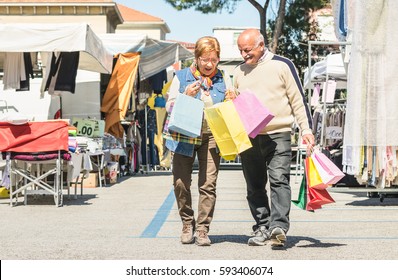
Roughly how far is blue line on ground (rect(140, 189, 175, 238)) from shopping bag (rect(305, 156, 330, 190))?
1.78 m

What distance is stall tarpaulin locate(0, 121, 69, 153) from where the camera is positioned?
478 inches

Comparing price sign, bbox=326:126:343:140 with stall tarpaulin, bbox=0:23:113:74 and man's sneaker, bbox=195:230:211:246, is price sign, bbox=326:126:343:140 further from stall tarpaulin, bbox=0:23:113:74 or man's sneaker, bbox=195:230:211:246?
man's sneaker, bbox=195:230:211:246

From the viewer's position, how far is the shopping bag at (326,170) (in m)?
7.73

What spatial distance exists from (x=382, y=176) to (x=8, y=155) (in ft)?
16.2

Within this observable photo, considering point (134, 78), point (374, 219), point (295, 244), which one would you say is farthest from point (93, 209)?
point (134, 78)

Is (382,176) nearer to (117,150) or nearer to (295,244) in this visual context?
(295,244)

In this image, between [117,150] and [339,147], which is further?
[117,150]

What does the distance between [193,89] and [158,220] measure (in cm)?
306

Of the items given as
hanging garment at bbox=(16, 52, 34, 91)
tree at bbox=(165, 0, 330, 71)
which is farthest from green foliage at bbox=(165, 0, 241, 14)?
hanging garment at bbox=(16, 52, 34, 91)

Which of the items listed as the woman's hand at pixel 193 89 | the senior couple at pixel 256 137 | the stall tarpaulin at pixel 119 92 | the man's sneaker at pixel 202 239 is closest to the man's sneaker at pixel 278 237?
the senior couple at pixel 256 137

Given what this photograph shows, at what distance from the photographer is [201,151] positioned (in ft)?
26.1

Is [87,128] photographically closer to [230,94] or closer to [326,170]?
[230,94]

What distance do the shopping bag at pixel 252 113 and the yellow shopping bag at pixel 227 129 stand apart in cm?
4

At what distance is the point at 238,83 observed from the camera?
7.94 metres
